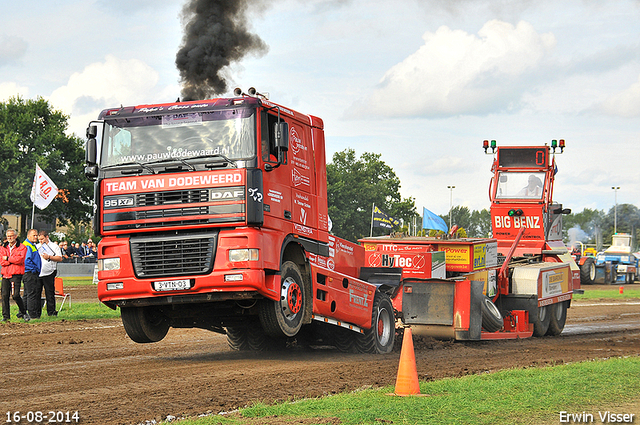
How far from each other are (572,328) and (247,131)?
12.4 m

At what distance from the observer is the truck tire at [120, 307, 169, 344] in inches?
426

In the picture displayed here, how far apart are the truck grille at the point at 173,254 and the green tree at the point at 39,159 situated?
157ft

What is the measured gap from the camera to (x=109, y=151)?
10.1 meters

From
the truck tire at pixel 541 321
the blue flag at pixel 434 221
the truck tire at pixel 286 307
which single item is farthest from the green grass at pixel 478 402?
the blue flag at pixel 434 221

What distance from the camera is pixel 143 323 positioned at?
431 inches

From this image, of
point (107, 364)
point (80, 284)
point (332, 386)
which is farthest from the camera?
point (80, 284)

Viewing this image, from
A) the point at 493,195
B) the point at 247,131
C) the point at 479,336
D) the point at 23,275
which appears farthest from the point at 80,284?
the point at 247,131

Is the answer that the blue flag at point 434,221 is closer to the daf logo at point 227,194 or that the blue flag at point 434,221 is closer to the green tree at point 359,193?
the daf logo at point 227,194

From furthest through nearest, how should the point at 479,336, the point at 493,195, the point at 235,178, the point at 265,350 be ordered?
1. the point at 493,195
2. the point at 479,336
3. the point at 265,350
4. the point at 235,178

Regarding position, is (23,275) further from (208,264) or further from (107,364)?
(208,264)

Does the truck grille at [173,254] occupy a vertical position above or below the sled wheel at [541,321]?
above

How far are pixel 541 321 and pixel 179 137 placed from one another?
32.4ft

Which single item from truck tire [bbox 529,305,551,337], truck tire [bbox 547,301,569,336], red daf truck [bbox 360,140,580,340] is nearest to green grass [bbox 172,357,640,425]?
red daf truck [bbox 360,140,580,340]

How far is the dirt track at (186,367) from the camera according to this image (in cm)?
745
